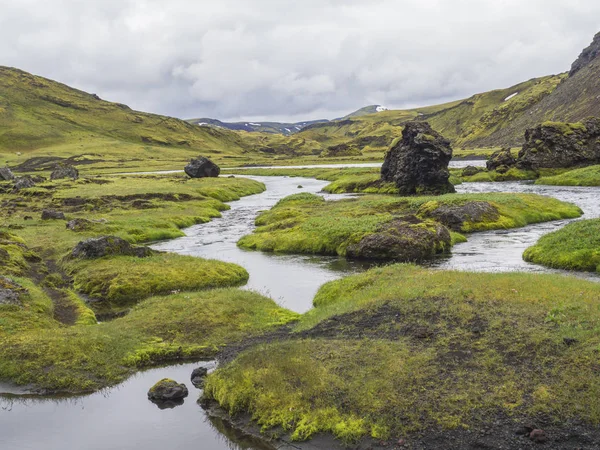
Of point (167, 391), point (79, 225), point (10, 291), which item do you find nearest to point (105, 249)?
point (10, 291)

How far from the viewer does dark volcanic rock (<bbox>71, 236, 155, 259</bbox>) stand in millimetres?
42219

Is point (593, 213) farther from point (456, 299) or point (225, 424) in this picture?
point (225, 424)

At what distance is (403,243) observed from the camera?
45094 mm

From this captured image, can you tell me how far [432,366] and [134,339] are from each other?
14.8 m

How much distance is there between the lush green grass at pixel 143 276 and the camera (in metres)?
35.5

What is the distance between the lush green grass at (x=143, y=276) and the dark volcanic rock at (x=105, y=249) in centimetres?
82

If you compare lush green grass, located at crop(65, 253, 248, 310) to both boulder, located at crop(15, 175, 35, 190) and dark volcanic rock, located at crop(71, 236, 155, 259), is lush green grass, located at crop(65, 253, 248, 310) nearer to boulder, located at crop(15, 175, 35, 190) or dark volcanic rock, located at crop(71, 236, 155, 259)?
dark volcanic rock, located at crop(71, 236, 155, 259)

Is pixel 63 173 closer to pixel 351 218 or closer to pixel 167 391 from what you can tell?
pixel 351 218

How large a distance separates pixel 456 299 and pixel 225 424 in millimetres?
12501

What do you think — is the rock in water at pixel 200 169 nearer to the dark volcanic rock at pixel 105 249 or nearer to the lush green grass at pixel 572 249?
the dark volcanic rock at pixel 105 249

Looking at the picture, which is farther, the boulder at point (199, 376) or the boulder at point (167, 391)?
the boulder at point (199, 376)

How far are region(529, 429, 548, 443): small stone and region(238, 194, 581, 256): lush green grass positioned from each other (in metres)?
33.7

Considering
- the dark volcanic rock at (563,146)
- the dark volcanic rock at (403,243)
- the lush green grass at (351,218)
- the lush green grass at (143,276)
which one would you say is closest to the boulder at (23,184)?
the lush green grass at (351,218)

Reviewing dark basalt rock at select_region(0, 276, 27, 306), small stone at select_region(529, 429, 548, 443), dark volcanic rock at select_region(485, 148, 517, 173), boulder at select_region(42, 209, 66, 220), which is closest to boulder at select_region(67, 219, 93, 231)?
boulder at select_region(42, 209, 66, 220)
